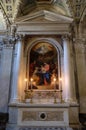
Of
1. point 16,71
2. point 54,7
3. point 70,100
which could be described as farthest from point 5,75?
point 54,7

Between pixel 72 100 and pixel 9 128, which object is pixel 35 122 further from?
pixel 72 100

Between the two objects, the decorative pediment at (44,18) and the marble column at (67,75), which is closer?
the marble column at (67,75)

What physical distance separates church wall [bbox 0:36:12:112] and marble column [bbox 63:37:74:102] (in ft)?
9.01

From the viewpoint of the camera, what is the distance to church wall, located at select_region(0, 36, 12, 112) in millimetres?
8656

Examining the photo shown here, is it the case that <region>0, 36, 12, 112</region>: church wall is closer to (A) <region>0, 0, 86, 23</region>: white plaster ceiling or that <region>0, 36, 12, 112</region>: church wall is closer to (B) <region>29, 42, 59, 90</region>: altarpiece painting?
(B) <region>29, 42, 59, 90</region>: altarpiece painting

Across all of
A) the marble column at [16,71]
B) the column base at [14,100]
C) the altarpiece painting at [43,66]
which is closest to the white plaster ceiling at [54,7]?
the marble column at [16,71]

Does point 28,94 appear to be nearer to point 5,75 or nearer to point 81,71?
point 5,75

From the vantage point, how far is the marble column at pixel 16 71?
8.51 metres

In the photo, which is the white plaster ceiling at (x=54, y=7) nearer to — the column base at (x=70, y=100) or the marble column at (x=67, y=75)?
the marble column at (x=67, y=75)

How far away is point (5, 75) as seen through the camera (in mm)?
9164

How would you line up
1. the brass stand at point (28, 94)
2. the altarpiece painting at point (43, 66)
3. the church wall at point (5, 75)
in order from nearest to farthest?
1. the church wall at point (5, 75)
2. the brass stand at point (28, 94)
3. the altarpiece painting at point (43, 66)

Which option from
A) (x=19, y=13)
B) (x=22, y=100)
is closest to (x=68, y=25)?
(x=19, y=13)

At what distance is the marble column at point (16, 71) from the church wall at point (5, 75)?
229 millimetres

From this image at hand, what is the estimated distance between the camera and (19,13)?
10.4 meters
